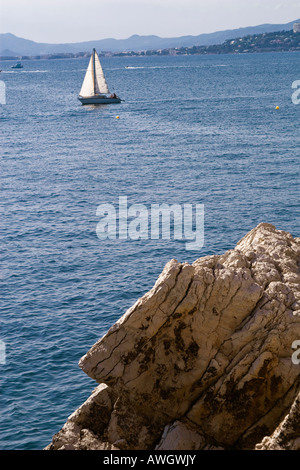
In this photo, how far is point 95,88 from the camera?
180 metres

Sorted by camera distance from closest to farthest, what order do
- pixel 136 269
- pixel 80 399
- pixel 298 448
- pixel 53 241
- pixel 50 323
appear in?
pixel 298 448
pixel 80 399
pixel 50 323
pixel 136 269
pixel 53 241

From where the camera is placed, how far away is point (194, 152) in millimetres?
104312

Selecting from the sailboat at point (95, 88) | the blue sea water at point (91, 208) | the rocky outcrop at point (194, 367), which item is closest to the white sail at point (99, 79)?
the sailboat at point (95, 88)

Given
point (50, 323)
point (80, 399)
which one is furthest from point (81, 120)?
point (80, 399)

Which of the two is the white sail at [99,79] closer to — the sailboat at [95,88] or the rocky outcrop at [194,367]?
the sailboat at [95,88]

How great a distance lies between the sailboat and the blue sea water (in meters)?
19.9

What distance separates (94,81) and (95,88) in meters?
1.83

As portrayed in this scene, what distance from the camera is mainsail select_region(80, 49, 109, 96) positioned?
578ft
